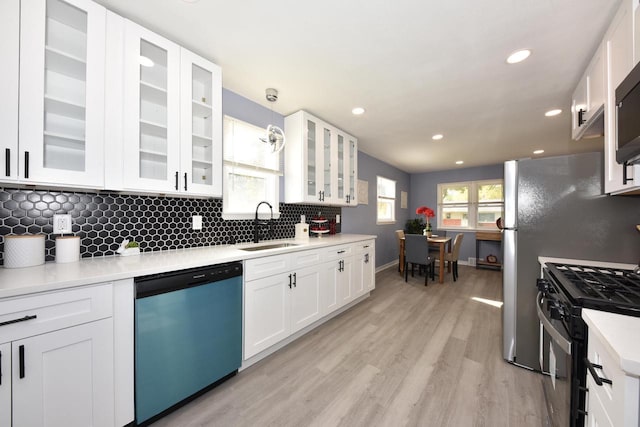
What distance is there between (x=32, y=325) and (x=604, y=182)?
130 inches

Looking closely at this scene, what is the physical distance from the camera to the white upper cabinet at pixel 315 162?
279cm

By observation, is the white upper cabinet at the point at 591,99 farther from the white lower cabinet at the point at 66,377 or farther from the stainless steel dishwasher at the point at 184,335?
the white lower cabinet at the point at 66,377

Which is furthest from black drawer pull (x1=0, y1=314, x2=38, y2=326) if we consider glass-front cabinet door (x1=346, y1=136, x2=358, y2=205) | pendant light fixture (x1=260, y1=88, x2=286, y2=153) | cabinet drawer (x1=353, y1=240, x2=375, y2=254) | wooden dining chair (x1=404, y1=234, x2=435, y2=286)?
wooden dining chair (x1=404, y1=234, x2=435, y2=286)

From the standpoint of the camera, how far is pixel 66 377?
3.47 ft

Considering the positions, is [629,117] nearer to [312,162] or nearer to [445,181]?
[312,162]

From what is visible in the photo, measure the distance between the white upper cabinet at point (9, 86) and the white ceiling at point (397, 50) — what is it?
49 cm

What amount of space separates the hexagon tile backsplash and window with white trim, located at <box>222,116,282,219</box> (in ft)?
0.50

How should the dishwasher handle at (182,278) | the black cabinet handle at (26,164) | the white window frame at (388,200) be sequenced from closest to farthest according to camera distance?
the black cabinet handle at (26,164), the dishwasher handle at (182,278), the white window frame at (388,200)

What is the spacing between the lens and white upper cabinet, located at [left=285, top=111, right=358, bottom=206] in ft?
9.16

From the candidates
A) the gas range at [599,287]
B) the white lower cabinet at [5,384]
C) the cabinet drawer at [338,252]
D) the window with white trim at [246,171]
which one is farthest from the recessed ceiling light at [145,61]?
the gas range at [599,287]

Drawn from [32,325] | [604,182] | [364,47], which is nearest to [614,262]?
[604,182]

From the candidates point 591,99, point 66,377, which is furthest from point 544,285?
point 66,377

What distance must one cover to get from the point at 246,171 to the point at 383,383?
229 cm

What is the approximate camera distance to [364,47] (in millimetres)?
1712
